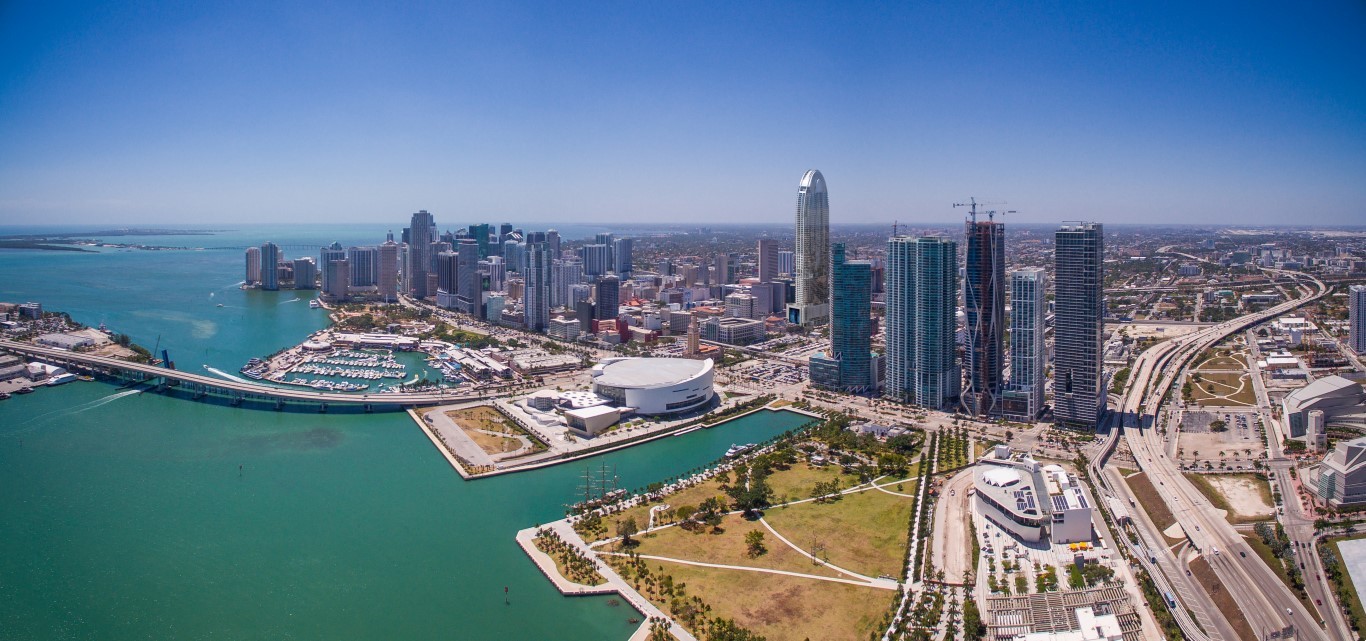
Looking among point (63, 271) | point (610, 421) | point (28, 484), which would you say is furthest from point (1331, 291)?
point (63, 271)

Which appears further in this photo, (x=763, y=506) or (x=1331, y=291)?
(x=1331, y=291)

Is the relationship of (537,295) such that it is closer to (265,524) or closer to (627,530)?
(265,524)

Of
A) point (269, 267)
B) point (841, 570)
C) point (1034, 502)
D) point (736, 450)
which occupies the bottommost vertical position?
point (841, 570)

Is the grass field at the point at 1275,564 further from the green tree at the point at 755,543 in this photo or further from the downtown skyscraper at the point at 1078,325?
the green tree at the point at 755,543

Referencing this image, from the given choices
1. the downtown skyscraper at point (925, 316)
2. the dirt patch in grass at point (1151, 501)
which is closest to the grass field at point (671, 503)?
the dirt patch in grass at point (1151, 501)

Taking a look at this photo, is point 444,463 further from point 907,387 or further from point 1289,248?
point 1289,248

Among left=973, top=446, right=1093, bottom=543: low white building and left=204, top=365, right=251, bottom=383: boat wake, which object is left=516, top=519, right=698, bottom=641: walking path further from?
left=204, top=365, right=251, bottom=383: boat wake

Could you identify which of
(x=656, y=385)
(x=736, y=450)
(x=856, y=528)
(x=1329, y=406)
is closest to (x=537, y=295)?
(x=656, y=385)
